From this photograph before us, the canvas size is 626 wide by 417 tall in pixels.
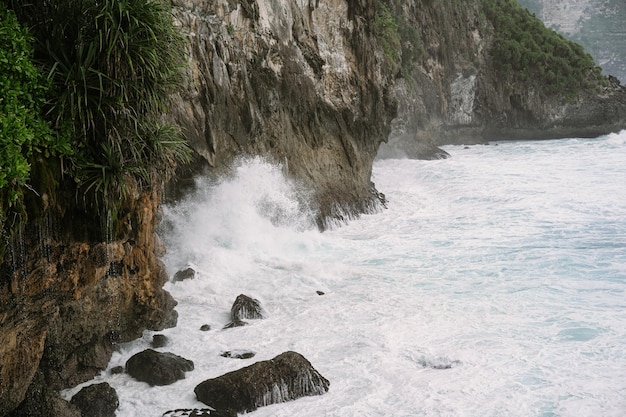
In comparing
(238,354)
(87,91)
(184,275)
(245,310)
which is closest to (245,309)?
(245,310)

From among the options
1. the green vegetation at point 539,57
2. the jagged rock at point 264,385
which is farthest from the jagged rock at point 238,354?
the green vegetation at point 539,57

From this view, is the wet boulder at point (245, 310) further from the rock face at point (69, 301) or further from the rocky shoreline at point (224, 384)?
the rocky shoreline at point (224, 384)

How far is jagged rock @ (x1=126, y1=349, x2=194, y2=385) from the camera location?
8359 mm

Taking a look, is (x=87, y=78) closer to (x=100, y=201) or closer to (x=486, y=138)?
(x=100, y=201)

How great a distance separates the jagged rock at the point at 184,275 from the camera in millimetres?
12398

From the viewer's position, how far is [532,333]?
10.1m

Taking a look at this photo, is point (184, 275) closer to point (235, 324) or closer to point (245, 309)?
point (245, 309)

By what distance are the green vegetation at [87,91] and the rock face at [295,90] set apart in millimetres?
5042

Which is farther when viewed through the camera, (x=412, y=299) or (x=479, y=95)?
(x=479, y=95)

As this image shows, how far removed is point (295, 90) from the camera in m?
18.4

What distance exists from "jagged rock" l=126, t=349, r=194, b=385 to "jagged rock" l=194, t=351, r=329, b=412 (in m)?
0.54

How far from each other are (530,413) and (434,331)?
250cm

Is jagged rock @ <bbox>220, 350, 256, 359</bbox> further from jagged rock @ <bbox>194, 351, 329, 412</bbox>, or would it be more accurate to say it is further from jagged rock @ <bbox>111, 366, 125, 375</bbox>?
jagged rock @ <bbox>111, 366, 125, 375</bbox>

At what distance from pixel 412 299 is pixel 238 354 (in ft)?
12.1
